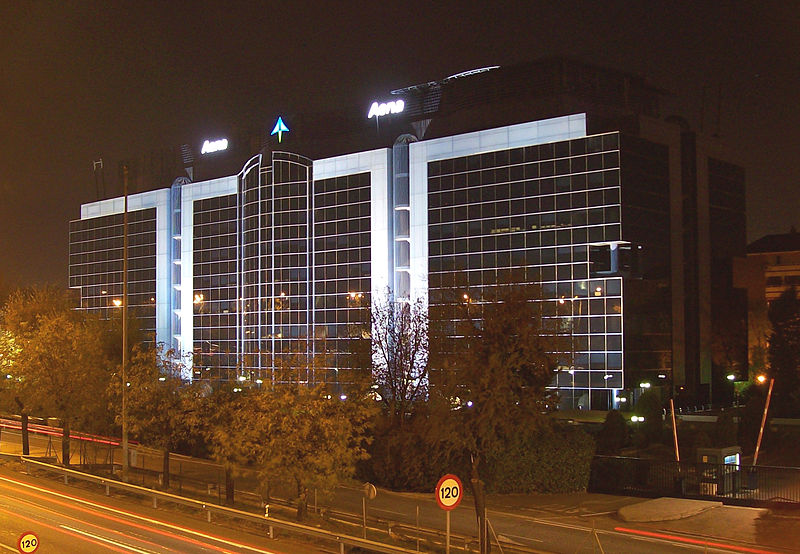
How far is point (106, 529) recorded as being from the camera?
76.2ft

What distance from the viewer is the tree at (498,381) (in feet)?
74.7

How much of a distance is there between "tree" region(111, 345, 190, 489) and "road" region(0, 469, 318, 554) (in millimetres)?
3141

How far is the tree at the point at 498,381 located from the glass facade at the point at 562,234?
3230 cm

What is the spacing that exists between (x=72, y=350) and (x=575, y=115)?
3947 cm

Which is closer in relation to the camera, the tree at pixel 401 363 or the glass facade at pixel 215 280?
the tree at pixel 401 363

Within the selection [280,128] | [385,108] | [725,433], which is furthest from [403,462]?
[280,128]

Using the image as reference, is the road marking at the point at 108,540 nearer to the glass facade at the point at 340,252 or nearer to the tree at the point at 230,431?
the tree at the point at 230,431

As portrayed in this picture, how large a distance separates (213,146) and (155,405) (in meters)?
61.1

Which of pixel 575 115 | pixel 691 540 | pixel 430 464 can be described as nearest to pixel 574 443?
pixel 430 464

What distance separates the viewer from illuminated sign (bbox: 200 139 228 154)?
8875cm

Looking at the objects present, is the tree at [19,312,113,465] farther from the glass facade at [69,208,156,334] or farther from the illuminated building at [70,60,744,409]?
the glass facade at [69,208,156,334]

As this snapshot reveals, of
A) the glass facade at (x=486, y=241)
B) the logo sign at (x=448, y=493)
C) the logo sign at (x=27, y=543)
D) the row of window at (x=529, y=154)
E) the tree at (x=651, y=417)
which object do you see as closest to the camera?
the logo sign at (x=27, y=543)

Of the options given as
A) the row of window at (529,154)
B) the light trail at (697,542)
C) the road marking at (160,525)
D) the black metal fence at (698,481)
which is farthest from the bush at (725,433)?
the row of window at (529,154)

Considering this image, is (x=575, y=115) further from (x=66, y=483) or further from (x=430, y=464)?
(x=66, y=483)
